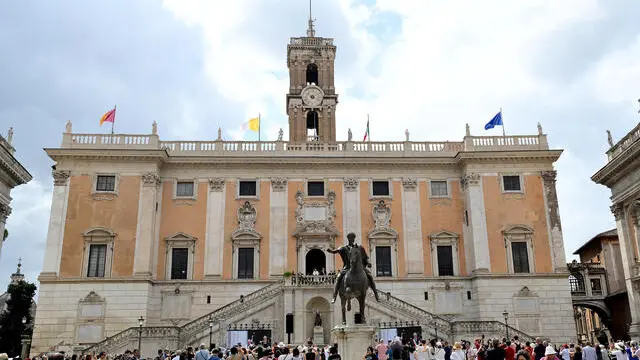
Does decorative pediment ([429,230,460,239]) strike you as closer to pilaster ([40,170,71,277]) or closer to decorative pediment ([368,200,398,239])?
decorative pediment ([368,200,398,239])

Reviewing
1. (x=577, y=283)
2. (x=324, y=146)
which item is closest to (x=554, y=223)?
(x=577, y=283)

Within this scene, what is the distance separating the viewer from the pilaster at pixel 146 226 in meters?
35.8

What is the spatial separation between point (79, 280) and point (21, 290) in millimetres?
19453

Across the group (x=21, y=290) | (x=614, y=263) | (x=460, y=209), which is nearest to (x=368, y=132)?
(x=460, y=209)

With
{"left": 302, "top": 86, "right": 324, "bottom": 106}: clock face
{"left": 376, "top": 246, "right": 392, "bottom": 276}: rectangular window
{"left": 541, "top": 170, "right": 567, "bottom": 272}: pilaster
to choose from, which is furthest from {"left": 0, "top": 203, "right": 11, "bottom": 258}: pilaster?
{"left": 541, "top": 170, "right": 567, "bottom": 272}: pilaster

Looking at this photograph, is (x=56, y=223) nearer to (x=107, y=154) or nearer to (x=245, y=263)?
(x=107, y=154)

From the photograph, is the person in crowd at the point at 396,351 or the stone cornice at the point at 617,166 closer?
the person in crowd at the point at 396,351

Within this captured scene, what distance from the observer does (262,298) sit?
109ft

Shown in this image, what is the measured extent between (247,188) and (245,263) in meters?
5.09

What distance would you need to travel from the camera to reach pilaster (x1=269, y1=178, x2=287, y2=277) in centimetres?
3706

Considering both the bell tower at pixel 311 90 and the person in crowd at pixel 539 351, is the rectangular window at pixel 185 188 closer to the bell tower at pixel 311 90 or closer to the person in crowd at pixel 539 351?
the bell tower at pixel 311 90

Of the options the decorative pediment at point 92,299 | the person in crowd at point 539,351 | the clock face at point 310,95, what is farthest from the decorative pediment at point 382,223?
the person in crowd at point 539,351

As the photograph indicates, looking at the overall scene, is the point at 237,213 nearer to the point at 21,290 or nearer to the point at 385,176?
the point at 385,176

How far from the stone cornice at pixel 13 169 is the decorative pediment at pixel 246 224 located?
42.7 feet
